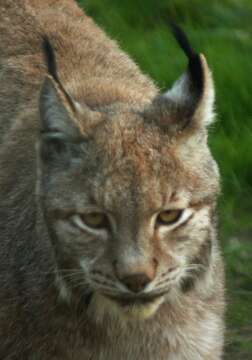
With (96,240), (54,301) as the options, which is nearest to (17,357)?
(54,301)

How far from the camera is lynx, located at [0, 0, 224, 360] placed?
14.2 ft

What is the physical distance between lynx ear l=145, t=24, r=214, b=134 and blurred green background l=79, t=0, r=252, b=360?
1.40 meters

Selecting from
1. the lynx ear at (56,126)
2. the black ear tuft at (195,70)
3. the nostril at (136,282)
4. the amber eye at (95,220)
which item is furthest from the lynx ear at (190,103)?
the nostril at (136,282)

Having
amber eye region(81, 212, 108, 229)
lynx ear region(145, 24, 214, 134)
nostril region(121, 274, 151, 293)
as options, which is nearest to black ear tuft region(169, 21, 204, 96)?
lynx ear region(145, 24, 214, 134)

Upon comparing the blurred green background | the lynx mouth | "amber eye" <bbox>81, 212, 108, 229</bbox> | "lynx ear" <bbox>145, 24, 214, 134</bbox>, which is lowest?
the blurred green background

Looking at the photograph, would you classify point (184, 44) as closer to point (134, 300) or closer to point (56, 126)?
point (56, 126)

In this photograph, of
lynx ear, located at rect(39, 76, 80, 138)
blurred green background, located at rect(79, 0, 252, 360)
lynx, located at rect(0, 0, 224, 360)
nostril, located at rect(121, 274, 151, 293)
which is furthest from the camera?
blurred green background, located at rect(79, 0, 252, 360)

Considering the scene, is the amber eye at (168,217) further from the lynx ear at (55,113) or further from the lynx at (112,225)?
the lynx ear at (55,113)

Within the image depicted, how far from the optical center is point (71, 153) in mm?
4539

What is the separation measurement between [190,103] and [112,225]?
0.59 metres

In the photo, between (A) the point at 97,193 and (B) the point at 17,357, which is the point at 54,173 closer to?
(A) the point at 97,193

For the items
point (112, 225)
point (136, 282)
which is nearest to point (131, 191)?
point (112, 225)

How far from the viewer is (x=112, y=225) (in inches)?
169

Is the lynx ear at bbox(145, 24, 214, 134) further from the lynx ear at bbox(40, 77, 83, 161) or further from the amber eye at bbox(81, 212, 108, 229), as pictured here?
the amber eye at bbox(81, 212, 108, 229)
